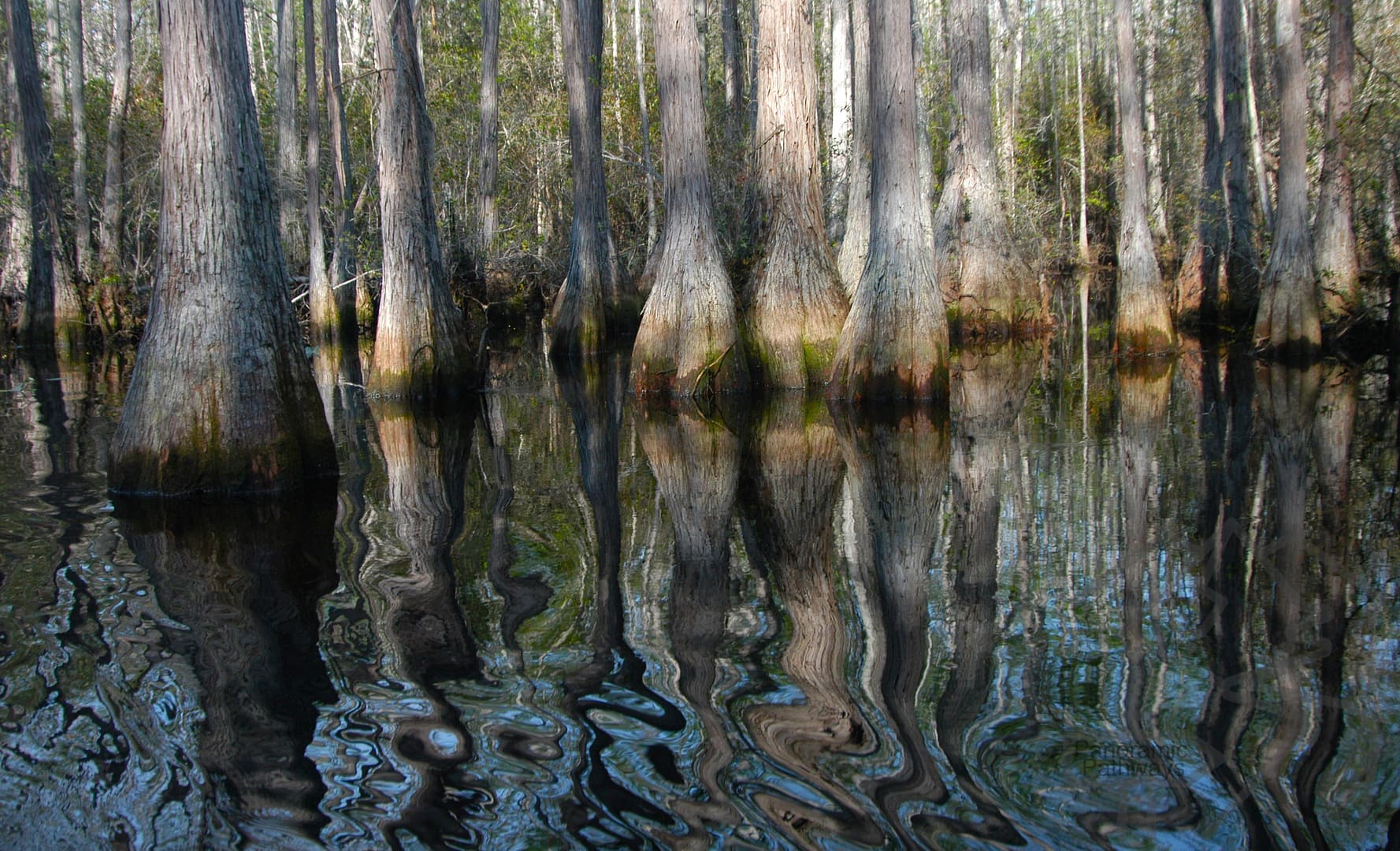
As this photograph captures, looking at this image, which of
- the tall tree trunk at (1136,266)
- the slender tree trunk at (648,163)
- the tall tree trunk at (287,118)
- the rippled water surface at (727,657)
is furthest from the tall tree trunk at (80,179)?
the tall tree trunk at (1136,266)

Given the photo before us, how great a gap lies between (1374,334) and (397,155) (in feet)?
37.4

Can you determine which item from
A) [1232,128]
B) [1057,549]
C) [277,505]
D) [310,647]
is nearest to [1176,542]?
[1057,549]

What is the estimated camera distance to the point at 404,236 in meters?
10.2

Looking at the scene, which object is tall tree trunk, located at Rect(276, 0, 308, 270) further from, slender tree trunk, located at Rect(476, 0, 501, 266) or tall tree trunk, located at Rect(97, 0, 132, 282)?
slender tree trunk, located at Rect(476, 0, 501, 266)

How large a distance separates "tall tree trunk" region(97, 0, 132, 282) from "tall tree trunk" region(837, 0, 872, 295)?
12461mm

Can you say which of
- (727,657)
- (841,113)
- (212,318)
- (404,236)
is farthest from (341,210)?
(727,657)

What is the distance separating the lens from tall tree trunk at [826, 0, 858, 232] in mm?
17875

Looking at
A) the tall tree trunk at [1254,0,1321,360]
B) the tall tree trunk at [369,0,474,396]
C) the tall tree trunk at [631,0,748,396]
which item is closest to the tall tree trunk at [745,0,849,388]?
the tall tree trunk at [631,0,748,396]

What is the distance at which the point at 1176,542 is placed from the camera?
4.26 m

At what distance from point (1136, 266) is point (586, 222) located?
7869mm

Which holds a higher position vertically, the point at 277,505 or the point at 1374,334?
the point at 1374,334

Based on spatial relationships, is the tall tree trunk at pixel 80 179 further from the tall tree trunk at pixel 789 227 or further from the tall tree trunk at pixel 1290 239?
the tall tree trunk at pixel 1290 239

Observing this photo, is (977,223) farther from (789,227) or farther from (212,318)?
(212,318)

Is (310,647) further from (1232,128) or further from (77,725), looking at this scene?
(1232,128)
